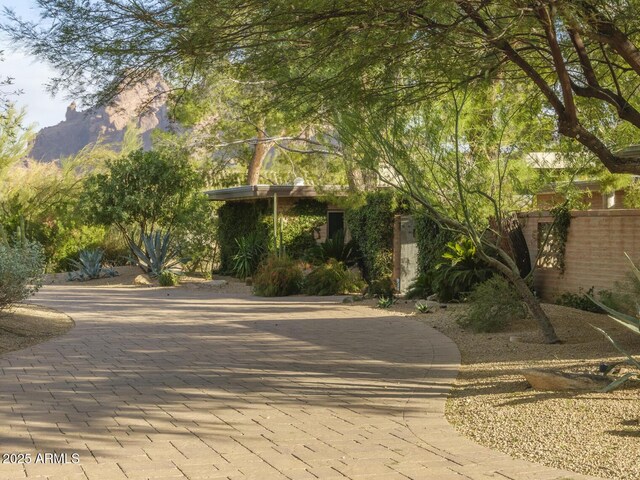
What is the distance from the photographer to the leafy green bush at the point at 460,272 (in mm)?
18234

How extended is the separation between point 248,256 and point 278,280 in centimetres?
578

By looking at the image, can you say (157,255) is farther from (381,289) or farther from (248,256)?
(381,289)

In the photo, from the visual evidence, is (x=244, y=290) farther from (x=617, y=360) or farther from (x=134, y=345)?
(x=617, y=360)

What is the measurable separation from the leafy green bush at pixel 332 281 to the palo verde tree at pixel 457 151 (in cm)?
595

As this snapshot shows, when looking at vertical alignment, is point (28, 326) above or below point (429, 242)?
below

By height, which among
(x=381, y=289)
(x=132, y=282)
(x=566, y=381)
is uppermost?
(x=381, y=289)

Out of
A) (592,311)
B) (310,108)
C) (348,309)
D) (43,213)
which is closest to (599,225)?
(592,311)

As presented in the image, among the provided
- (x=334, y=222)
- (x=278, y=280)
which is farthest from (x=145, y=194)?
(x=278, y=280)

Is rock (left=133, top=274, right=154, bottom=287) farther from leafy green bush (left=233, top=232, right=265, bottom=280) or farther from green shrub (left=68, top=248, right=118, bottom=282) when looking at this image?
leafy green bush (left=233, top=232, right=265, bottom=280)

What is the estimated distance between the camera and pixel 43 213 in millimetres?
37031

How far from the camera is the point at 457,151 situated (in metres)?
12.2

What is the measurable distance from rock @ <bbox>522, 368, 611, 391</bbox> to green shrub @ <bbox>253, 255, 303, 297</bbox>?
14238mm

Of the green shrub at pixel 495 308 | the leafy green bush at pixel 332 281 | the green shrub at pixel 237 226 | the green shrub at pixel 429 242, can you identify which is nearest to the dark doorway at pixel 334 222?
the green shrub at pixel 237 226

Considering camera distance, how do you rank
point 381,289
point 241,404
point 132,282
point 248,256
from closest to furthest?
point 241,404 → point 381,289 → point 132,282 → point 248,256
